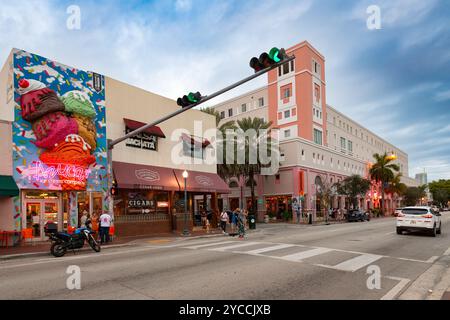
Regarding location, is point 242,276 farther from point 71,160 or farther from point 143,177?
point 143,177

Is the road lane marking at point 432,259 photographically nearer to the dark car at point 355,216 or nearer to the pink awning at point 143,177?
the pink awning at point 143,177

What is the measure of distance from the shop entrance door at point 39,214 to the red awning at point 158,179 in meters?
3.69

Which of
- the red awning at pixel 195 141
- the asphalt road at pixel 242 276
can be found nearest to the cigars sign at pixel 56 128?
the red awning at pixel 195 141

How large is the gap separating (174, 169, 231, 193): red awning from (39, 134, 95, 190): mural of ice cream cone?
7036 mm

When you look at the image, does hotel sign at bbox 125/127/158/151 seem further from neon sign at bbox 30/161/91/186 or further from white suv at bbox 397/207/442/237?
white suv at bbox 397/207/442/237

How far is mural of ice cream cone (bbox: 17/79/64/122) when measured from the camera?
17.4 meters

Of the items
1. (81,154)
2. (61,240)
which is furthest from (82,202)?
(61,240)

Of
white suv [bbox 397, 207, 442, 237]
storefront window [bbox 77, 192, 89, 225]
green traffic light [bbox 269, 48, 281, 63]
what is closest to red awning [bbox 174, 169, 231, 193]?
storefront window [bbox 77, 192, 89, 225]

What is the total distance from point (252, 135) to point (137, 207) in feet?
65.9

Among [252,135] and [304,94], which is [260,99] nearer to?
[304,94]

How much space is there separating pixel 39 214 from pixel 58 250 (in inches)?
231

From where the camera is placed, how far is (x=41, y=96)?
17.9 meters
